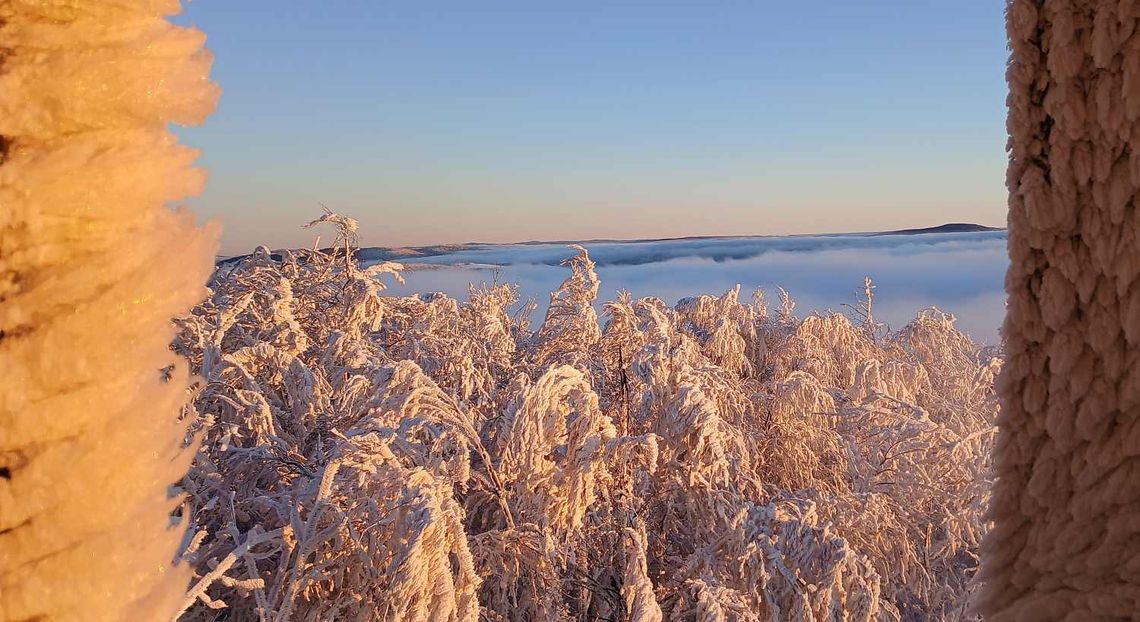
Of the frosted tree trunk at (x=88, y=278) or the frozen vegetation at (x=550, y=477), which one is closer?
the frosted tree trunk at (x=88, y=278)

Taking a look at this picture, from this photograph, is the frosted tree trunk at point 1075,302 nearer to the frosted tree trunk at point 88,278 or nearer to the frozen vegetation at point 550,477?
the frosted tree trunk at point 88,278

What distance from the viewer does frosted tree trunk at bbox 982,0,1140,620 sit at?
67 cm

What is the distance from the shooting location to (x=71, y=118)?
286 millimetres

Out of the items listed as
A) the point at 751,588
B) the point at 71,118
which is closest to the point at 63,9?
the point at 71,118

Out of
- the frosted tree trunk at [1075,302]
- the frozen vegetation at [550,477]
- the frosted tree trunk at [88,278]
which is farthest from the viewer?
the frozen vegetation at [550,477]

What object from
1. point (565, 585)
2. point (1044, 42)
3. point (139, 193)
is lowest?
point (565, 585)

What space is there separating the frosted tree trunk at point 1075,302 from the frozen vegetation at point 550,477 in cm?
306

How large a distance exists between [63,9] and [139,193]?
0.07 metres

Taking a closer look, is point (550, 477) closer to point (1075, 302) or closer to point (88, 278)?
Answer: point (1075, 302)

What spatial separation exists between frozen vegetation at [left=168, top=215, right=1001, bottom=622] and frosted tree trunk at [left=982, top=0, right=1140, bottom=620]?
10.0 feet

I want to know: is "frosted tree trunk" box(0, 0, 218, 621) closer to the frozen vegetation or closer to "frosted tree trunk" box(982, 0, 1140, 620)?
"frosted tree trunk" box(982, 0, 1140, 620)

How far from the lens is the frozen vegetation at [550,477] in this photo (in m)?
4.61

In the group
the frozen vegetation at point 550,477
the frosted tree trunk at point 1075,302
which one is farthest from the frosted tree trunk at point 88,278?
the frozen vegetation at point 550,477

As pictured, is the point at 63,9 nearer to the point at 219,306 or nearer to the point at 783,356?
the point at 219,306
